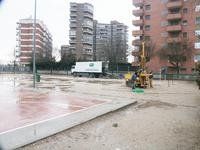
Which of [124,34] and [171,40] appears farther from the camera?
[124,34]

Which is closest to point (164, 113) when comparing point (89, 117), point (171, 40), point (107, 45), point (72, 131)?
point (89, 117)

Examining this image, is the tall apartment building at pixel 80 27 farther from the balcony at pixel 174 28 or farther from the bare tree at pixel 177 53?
the bare tree at pixel 177 53

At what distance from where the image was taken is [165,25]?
67.8 metres

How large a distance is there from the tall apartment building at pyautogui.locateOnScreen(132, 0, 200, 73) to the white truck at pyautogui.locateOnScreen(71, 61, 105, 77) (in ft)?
48.5

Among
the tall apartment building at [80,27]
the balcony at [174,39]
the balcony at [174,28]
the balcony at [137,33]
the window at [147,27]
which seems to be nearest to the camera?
the balcony at [174,39]

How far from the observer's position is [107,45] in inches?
3150

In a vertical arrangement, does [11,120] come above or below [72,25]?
below

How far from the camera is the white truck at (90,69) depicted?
56.8 meters

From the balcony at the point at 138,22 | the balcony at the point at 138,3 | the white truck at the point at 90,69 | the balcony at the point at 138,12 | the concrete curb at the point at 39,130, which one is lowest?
the concrete curb at the point at 39,130

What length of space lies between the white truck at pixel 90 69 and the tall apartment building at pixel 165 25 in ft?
48.5

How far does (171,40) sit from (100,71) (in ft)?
59.1

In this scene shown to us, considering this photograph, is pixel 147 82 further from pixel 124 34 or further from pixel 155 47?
pixel 124 34

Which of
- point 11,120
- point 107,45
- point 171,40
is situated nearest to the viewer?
point 11,120

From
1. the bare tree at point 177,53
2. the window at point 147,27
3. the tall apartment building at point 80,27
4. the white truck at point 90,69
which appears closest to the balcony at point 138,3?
the window at point 147,27
